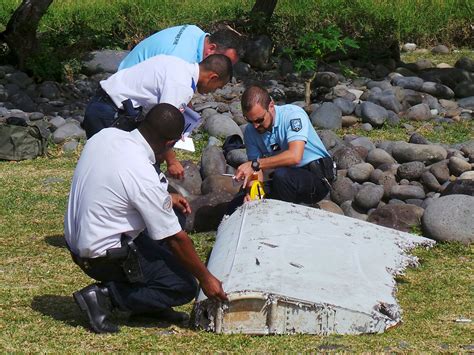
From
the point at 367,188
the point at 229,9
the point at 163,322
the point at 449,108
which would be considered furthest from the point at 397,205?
the point at 229,9

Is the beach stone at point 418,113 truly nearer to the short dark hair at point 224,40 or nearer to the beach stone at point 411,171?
the beach stone at point 411,171

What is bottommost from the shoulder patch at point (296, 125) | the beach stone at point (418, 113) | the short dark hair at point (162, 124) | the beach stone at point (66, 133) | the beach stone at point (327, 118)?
the beach stone at point (418, 113)

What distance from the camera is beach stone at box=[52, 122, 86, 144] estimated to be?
1151cm

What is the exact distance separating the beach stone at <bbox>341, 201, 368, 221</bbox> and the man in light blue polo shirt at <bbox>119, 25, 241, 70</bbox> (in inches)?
62.8

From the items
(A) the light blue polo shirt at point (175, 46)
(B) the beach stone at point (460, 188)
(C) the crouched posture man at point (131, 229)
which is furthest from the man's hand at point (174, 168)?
(B) the beach stone at point (460, 188)

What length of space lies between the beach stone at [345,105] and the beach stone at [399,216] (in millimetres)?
4178

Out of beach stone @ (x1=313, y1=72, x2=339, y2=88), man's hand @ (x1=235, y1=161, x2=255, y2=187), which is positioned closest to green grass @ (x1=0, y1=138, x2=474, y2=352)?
man's hand @ (x1=235, y1=161, x2=255, y2=187)

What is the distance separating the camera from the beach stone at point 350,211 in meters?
8.26

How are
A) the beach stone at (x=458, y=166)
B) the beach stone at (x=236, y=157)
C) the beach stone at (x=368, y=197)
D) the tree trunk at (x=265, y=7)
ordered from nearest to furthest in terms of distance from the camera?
the beach stone at (x=368, y=197)
the beach stone at (x=458, y=166)
the beach stone at (x=236, y=157)
the tree trunk at (x=265, y=7)

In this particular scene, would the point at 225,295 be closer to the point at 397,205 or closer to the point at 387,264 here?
the point at 387,264

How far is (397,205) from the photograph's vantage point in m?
8.15

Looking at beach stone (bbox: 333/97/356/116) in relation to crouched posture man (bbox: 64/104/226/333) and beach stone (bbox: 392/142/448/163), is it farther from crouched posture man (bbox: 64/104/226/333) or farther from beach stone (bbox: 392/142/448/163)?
crouched posture man (bbox: 64/104/226/333)

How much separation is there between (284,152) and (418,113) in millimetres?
5214

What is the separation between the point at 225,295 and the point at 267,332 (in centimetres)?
30
